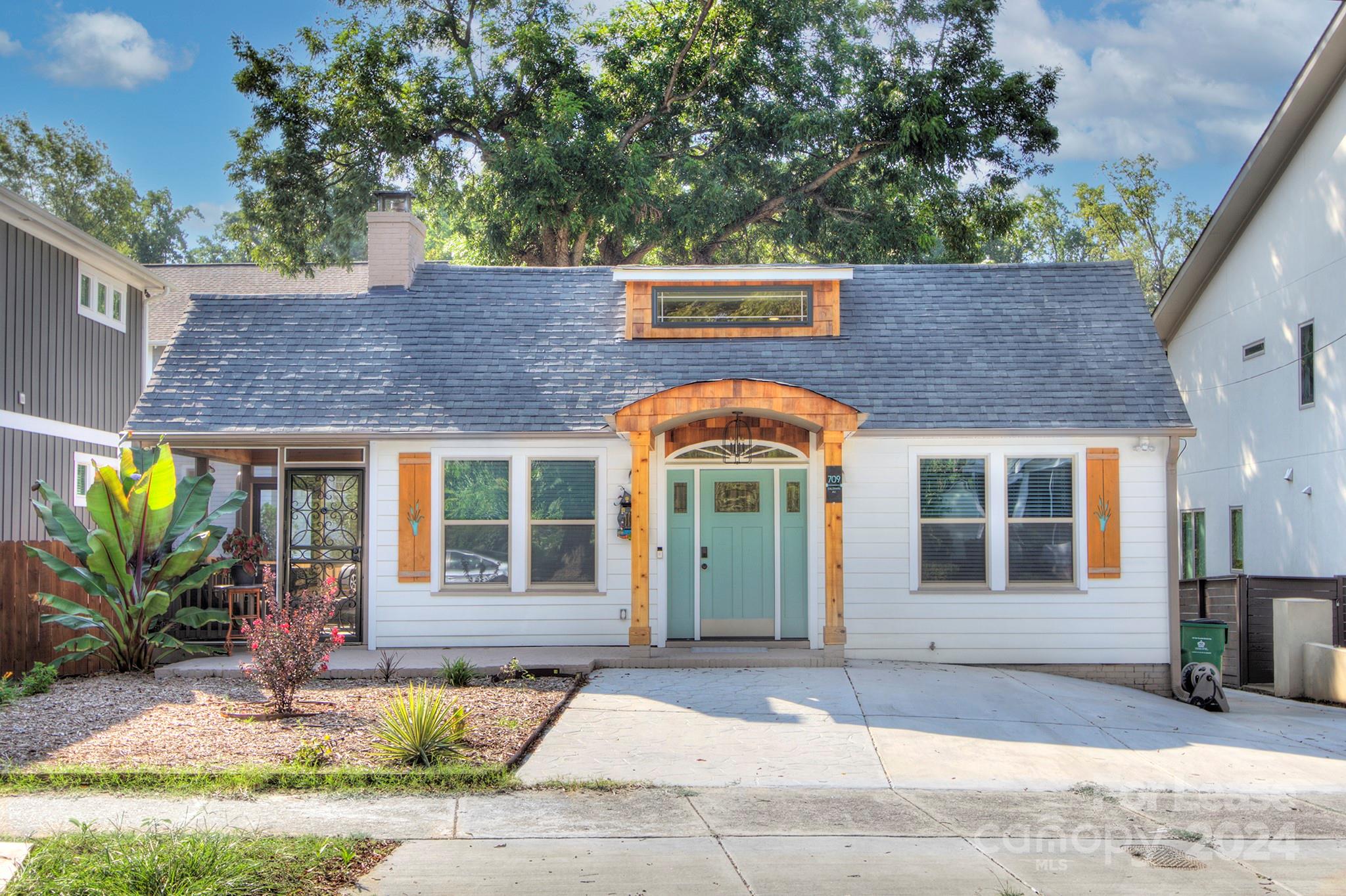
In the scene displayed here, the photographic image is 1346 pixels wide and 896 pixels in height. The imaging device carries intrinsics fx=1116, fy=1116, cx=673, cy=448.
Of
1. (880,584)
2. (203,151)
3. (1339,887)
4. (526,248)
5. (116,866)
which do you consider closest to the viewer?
(116,866)

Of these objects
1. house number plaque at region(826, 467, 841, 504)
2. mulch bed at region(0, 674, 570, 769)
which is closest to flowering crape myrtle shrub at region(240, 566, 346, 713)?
mulch bed at region(0, 674, 570, 769)

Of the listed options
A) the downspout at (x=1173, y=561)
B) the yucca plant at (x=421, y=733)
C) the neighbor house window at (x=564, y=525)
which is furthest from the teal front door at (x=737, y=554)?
the yucca plant at (x=421, y=733)

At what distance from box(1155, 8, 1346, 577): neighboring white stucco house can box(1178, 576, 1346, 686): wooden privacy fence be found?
1.86ft

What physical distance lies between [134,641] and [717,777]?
7386mm

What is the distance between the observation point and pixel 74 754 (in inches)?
314

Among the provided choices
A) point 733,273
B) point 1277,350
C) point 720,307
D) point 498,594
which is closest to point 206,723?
point 498,594

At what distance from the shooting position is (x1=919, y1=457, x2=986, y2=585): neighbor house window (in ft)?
43.2

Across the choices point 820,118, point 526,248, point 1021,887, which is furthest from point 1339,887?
point 526,248

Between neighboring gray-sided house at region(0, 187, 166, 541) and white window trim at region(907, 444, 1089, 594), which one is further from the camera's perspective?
neighboring gray-sided house at region(0, 187, 166, 541)

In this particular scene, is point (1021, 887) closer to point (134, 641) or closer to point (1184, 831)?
point (1184, 831)

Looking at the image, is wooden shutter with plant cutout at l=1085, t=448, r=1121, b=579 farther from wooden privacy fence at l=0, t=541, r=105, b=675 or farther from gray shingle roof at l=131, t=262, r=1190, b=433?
wooden privacy fence at l=0, t=541, r=105, b=675

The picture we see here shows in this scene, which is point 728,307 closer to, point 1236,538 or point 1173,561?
point 1173,561

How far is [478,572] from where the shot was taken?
13320 mm

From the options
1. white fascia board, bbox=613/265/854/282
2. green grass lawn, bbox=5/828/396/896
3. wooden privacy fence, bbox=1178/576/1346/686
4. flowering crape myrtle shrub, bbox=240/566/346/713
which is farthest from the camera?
wooden privacy fence, bbox=1178/576/1346/686
